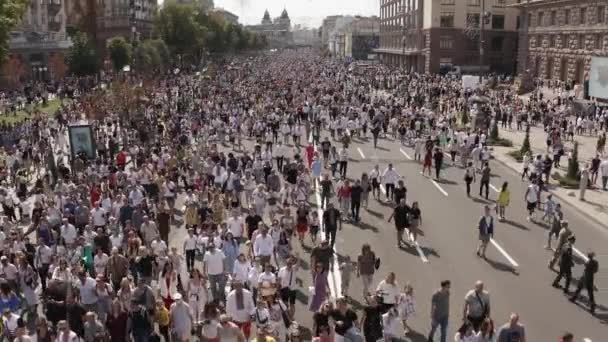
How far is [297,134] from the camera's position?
3206cm

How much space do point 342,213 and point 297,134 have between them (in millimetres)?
12433

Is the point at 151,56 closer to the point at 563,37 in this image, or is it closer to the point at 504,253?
the point at 563,37

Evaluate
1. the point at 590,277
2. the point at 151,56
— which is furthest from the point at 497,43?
the point at 590,277

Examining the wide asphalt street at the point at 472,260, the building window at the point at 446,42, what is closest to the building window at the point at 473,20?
the building window at the point at 446,42

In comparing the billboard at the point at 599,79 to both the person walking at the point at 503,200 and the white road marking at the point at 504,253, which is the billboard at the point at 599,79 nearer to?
the person walking at the point at 503,200

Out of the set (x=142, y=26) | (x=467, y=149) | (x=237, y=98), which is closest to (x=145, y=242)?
(x=467, y=149)

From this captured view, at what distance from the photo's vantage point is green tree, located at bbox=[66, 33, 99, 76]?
206ft

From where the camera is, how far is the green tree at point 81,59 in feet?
206

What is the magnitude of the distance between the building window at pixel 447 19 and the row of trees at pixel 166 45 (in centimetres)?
3337

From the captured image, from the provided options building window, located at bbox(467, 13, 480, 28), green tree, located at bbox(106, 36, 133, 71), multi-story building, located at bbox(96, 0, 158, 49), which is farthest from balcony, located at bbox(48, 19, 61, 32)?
building window, located at bbox(467, 13, 480, 28)

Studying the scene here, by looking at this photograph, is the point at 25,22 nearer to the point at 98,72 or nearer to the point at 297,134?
the point at 98,72

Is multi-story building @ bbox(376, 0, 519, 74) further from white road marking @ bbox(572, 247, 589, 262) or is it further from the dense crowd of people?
white road marking @ bbox(572, 247, 589, 262)

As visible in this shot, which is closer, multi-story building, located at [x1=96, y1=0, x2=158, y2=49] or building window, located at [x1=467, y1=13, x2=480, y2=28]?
building window, located at [x1=467, y1=13, x2=480, y2=28]

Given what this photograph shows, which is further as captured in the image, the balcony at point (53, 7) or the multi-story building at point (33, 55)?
the balcony at point (53, 7)
